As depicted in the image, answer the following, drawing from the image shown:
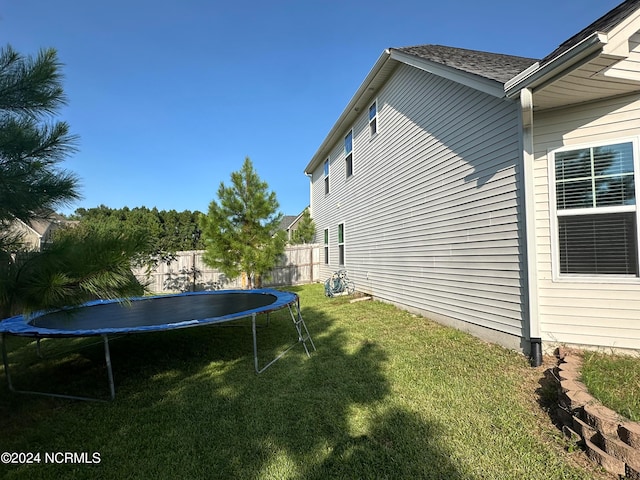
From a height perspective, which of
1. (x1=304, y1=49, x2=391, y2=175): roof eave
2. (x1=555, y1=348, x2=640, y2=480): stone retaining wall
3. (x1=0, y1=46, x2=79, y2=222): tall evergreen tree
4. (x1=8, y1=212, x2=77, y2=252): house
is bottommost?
(x1=555, y1=348, x2=640, y2=480): stone retaining wall

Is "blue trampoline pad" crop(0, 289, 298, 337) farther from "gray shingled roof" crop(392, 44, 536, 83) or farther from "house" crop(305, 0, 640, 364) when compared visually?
"gray shingled roof" crop(392, 44, 536, 83)

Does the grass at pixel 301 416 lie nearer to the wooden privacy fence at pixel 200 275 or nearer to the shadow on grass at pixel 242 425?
the shadow on grass at pixel 242 425

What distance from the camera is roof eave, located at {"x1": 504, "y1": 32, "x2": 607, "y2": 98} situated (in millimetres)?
2682

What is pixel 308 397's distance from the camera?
286cm

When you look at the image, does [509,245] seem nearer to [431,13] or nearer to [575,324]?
[575,324]

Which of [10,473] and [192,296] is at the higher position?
[192,296]

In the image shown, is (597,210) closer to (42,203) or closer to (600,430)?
(600,430)

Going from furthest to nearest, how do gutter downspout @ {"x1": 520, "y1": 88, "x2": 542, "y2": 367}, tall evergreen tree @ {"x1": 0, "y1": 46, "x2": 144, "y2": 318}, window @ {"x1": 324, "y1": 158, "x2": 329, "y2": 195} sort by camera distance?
window @ {"x1": 324, "y1": 158, "x2": 329, "y2": 195}
gutter downspout @ {"x1": 520, "y1": 88, "x2": 542, "y2": 367}
tall evergreen tree @ {"x1": 0, "y1": 46, "x2": 144, "y2": 318}

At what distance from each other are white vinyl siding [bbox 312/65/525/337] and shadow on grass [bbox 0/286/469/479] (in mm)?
1819

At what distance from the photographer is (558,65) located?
2.96 meters

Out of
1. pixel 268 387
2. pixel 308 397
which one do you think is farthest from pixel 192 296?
pixel 308 397

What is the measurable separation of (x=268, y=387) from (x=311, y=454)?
1164 millimetres

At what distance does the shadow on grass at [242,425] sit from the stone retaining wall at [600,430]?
2.91 ft

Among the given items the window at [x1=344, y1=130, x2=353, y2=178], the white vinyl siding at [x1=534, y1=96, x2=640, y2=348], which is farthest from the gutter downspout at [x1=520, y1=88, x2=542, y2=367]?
the window at [x1=344, y1=130, x2=353, y2=178]
